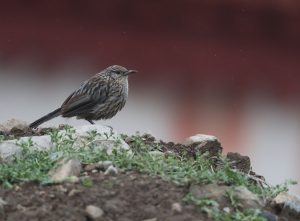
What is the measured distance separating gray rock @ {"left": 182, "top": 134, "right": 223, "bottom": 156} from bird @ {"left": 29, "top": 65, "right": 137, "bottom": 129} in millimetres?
884

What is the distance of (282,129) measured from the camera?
266 inches

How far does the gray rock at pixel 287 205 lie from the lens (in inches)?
157

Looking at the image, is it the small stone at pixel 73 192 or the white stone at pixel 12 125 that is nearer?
the small stone at pixel 73 192

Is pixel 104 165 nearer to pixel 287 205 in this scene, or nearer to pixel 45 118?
pixel 287 205

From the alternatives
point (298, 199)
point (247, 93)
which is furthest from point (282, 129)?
point (298, 199)

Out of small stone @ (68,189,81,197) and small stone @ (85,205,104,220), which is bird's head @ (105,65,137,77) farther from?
small stone @ (85,205,104,220)

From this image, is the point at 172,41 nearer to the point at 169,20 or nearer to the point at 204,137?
the point at 169,20

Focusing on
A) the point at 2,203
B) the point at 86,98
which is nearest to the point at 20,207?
the point at 2,203

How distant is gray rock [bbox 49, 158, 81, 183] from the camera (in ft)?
12.7

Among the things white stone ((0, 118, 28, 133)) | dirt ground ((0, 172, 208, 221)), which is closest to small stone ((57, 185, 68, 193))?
dirt ground ((0, 172, 208, 221))

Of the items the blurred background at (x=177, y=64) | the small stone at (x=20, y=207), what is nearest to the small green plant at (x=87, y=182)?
the small stone at (x=20, y=207)

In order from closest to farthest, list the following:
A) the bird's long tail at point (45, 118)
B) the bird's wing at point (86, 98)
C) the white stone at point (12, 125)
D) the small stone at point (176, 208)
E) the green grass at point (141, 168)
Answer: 1. the small stone at point (176, 208)
2. the green grass at point (141, 168)
3. the white stone at point (12, 125)
4. the bird's long tail at point (45, 118)
5. the bird's wing at point (86, 98)

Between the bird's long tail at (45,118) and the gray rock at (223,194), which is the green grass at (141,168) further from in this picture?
the bird's long tail at (45,118)

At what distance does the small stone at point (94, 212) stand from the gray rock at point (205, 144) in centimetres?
175
